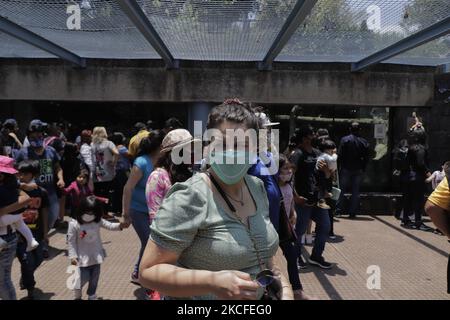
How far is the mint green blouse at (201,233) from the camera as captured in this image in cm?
159

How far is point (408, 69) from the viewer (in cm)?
865

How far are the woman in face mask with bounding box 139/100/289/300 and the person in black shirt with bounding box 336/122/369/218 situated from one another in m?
6.54

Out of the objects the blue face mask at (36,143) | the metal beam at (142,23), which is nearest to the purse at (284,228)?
the metal beam at (142,23)

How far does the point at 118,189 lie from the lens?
803 centimetres

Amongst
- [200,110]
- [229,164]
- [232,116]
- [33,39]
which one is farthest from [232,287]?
[200,110]

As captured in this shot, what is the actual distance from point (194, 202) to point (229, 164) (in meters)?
0.22

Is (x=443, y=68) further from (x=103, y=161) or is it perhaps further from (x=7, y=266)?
(x=7, y=266)

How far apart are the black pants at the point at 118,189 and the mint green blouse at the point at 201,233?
6.58 m

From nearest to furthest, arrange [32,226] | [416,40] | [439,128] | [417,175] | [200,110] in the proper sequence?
[32,226], [416,40], [417,175], [200,110], [439,128]

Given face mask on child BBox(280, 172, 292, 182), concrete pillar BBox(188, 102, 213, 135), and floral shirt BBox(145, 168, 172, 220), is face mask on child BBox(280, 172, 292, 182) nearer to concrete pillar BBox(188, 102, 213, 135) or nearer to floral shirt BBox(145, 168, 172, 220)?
floral shirt BBox(145, 168, 172, 220)

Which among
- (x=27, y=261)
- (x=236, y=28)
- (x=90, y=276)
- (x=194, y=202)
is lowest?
(x=90, y=276)

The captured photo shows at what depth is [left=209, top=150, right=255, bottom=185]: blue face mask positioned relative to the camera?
1748 millimetres

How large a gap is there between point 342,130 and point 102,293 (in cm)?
666

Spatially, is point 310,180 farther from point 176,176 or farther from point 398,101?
point 398,101
